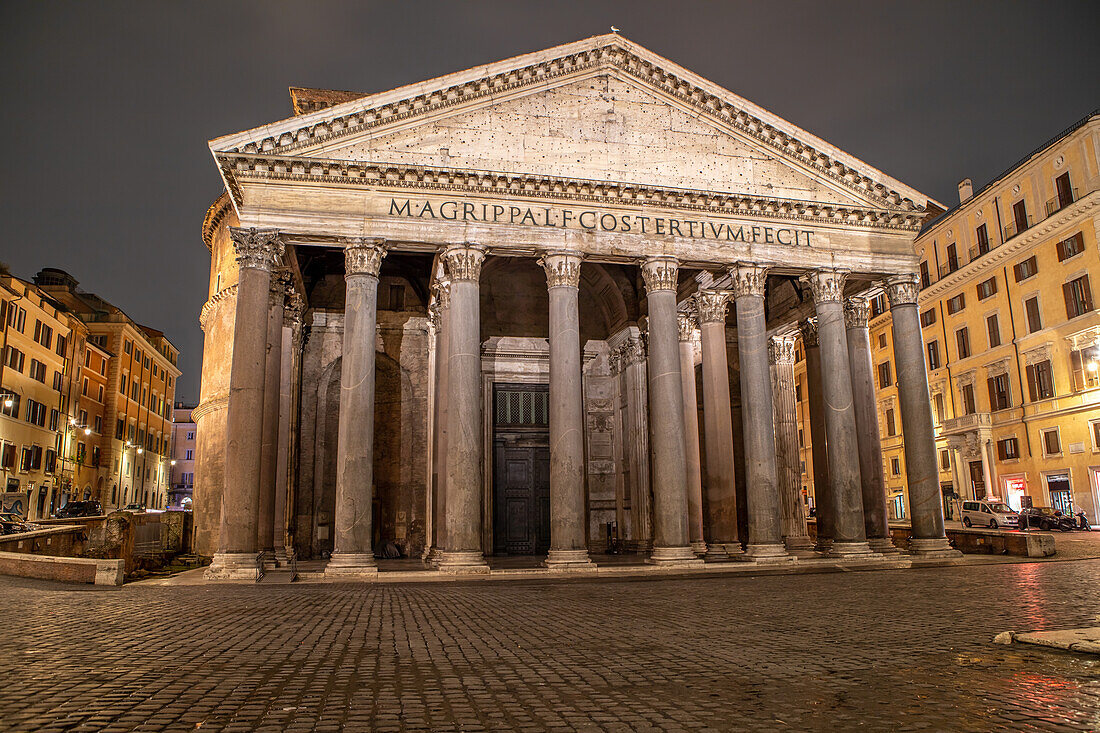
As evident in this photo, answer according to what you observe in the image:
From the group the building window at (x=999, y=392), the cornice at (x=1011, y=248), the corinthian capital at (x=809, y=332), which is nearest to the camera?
the corinthian capital at (x=809, y=332)

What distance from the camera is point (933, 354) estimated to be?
43000mm

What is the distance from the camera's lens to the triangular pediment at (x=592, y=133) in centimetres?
1719

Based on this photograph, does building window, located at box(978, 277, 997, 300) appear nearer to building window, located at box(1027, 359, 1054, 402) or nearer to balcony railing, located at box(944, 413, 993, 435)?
building window, located at box(1027, 359, 1054, 402)

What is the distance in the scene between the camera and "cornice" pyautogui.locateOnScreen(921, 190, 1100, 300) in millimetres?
31562

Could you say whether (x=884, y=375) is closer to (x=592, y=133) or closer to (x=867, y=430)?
(x=867, y=430)

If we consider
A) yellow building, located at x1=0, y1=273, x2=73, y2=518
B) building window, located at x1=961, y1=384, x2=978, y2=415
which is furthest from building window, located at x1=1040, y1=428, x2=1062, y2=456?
yellow building, located at x1=0, y1=273, x2=73, y2=518

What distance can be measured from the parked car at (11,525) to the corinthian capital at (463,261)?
19.6 meters

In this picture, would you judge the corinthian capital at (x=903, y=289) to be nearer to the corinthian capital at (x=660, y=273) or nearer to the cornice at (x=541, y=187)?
the cornice at (x=541, y=187)

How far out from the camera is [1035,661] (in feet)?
18.9

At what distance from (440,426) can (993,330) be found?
31.5m

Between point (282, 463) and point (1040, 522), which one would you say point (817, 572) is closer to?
point (282, 463)

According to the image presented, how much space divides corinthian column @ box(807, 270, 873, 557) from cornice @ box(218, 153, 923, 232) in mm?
1819

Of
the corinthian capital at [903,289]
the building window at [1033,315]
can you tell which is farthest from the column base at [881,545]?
the building window at [1033,315]

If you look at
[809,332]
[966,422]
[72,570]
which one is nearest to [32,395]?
[72,570]
